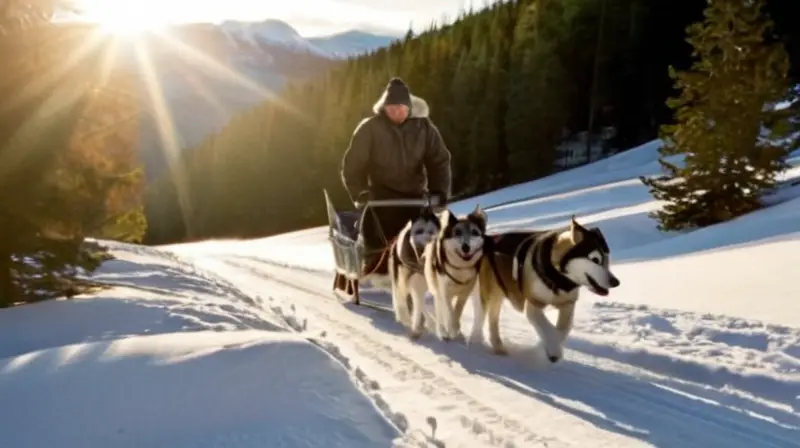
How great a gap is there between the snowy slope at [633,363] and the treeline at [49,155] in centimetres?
272

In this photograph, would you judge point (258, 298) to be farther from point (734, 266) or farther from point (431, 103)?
point (431, 103)

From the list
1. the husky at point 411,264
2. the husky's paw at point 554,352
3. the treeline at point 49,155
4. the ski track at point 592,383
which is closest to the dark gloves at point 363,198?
the husky at point 411,264

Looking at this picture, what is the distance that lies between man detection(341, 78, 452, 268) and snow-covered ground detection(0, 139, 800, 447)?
3.95 ft

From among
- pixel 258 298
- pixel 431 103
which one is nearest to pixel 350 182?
pixel 258 298

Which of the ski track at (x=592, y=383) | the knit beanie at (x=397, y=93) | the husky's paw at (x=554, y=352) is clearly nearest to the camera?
the ski track at (x=592, y=383)

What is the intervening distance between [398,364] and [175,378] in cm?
223

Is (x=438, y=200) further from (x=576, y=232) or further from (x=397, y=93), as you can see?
(x=576, y=232)

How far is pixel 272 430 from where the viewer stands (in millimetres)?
4195

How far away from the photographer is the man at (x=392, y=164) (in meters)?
9.40

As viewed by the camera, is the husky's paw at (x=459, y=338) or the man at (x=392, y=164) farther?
the man at (x=392, y=164)

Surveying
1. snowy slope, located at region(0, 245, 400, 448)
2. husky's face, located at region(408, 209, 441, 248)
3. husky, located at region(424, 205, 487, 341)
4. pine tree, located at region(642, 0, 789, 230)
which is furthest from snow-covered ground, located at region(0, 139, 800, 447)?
pine tree, located at region(642, 0, 789, 230)

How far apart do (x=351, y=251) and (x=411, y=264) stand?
239cm

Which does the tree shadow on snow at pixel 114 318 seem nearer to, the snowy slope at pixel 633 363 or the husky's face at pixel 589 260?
the snowy slope at pixel 633 363

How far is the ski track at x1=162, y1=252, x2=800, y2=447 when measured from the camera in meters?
4.71
